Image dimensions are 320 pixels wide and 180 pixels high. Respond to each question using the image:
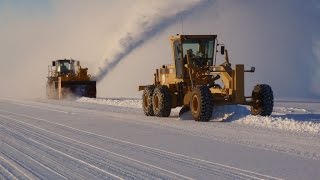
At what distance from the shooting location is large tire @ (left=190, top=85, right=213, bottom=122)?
14953mm

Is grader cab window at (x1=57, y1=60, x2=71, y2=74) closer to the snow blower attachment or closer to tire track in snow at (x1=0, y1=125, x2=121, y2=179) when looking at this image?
the snow blower attachment

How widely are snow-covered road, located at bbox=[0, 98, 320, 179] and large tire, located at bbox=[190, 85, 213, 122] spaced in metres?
0.23

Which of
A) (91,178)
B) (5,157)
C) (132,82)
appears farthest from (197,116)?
(132,82)

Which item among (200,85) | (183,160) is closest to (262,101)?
(200,85)

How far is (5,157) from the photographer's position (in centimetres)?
905

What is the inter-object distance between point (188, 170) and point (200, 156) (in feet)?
4.36

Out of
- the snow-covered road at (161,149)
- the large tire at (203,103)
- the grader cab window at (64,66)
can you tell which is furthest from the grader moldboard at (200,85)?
the grader cab window at (64,66)

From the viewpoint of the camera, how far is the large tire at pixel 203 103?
1495 centimetres

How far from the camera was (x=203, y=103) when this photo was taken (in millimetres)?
14953

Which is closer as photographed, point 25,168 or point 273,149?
point 25,168

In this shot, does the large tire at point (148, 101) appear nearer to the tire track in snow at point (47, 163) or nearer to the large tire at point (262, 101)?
the large tire at point (262, 101)

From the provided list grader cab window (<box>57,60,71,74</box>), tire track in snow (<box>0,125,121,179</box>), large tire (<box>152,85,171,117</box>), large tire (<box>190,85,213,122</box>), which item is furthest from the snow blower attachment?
tire track in snow (<box>0,125,121,179</box>)

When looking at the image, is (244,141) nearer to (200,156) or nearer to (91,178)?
(200,156)

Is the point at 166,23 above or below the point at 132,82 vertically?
above
